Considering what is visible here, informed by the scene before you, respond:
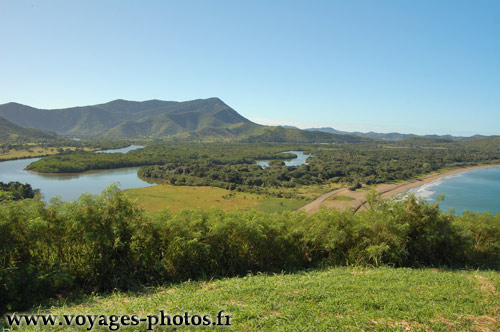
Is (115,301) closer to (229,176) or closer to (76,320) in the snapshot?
(76,320)

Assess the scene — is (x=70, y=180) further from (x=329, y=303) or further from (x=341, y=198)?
(x=329, y=303)

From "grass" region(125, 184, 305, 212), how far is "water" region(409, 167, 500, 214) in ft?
87.3

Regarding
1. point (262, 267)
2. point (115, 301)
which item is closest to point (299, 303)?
point (262, 267)

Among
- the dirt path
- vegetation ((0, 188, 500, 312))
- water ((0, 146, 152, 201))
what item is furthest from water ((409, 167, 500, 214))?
water ((0, 146, 152, 201))

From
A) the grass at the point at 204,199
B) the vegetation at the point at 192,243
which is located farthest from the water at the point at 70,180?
the vegetation at the point at 192,243

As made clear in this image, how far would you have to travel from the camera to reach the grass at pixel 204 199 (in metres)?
53.3

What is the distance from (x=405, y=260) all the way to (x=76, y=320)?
51.8 feet

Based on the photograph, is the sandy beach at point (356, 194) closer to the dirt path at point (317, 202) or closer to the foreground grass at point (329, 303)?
the dirt path at point (317, 202)

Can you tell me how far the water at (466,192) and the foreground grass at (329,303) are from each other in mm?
41072

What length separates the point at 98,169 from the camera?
10025cm

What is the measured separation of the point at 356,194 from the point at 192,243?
204 feet

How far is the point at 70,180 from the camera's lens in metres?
79.4

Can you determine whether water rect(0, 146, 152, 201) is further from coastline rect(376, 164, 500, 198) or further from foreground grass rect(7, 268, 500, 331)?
coastline rect(376, 164, 500, 198)

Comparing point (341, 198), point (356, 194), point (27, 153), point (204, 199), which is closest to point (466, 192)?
point (356, 194)
